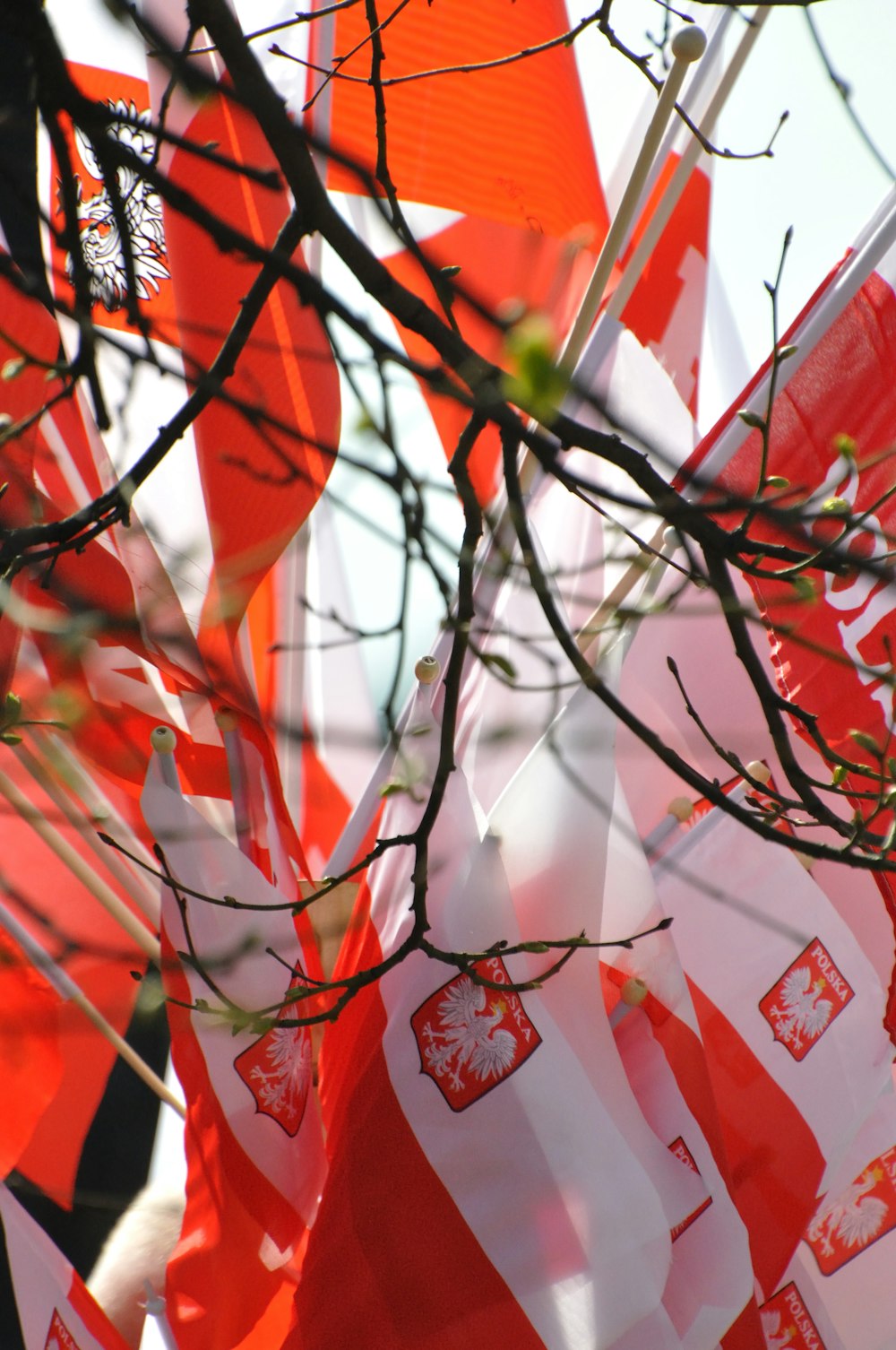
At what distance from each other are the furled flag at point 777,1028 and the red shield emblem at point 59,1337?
5.20 feet

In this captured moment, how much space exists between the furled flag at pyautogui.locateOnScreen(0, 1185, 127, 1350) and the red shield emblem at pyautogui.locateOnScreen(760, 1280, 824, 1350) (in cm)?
179

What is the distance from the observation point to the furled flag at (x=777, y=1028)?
302cm

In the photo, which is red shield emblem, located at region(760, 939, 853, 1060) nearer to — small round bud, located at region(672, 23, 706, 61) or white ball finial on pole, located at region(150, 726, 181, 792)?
white ball finial on pole, located at region(150, 726, 181, 792)

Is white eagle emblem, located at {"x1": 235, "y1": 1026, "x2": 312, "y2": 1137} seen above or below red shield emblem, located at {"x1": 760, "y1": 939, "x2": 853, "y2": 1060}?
above

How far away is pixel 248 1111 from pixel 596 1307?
85 cm

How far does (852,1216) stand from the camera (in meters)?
3.54

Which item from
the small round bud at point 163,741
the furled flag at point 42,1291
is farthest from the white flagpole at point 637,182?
the furled flag at point 42,1291

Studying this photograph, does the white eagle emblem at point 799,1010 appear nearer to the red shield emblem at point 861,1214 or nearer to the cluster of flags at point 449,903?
the cluster of flags at point 449,903

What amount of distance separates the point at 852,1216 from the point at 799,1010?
0.91 meters

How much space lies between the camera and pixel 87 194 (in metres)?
3.43

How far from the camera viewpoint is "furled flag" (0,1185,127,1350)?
2898 millimetres

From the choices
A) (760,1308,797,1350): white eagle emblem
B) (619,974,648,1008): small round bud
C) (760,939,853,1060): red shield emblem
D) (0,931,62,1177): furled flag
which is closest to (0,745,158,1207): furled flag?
(0,931,62,1177): furled flag

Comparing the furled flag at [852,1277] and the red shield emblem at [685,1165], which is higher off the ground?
the red shield emblem at [685,1165]

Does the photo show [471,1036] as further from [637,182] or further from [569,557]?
[637,182]
